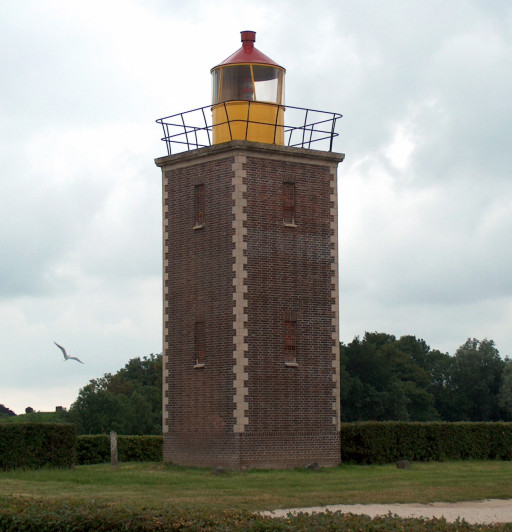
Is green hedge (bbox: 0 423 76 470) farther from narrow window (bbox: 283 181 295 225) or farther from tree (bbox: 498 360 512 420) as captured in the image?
tree (bbox: 498 360 512 420)

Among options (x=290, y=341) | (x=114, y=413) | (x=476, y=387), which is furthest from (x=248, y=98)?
Answer: (x=476, y=387)

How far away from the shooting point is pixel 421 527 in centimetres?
1270

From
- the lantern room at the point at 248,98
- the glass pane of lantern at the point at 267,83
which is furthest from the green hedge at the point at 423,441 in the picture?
the glass pane of lantern at the point at 267,83

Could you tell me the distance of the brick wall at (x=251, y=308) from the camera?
1084 inches

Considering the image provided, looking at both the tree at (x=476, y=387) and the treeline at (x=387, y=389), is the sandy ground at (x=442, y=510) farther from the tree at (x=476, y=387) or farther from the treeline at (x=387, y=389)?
the tree at (x=476, y=387)

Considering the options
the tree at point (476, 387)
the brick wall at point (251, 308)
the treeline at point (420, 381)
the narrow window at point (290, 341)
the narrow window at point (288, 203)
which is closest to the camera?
the brick wall at point (251, 308)

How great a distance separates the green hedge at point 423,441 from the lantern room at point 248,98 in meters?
9.06

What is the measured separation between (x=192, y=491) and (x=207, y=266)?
27.0 ft

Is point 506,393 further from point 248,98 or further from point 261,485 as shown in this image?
point 261,485

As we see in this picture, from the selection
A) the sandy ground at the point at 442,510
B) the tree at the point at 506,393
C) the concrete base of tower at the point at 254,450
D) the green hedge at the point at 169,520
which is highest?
the tree at the point at 506,393

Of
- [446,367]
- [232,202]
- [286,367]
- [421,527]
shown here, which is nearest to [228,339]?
[286,367]

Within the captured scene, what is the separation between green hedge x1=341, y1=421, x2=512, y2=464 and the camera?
30125 mm

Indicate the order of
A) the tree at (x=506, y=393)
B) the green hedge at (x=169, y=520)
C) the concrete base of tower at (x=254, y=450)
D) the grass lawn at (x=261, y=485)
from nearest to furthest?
the green hedge at (x=169, y=520) → the grass lawn at (x=261, y=485) → the concrete base of tower at (x=254, y=450) → the tree at (x=506, y=393)

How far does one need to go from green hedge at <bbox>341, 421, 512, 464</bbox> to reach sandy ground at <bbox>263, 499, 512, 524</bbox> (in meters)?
9.87
